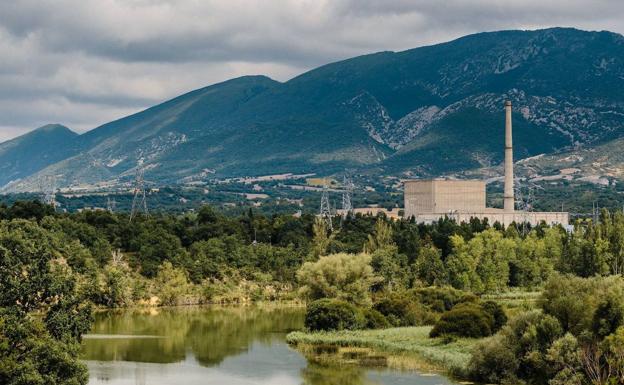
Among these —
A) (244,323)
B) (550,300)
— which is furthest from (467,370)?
(244,323)

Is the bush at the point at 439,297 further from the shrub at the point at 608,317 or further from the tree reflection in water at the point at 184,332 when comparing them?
the shrub at the point at 608,317

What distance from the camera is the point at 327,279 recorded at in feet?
231

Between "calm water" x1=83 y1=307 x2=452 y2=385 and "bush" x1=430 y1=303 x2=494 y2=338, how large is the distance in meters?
7.67

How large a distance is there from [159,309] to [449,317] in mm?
28632

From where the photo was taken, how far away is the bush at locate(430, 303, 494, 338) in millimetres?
53875

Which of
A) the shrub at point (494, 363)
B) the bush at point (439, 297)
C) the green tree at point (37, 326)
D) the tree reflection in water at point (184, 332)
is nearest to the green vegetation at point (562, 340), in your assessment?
the shrub at point (494, 363)

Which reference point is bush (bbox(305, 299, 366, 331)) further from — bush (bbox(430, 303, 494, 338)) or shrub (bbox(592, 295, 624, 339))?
shrub (bbox(592, 295, 624, 339))

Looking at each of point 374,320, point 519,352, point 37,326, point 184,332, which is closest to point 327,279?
point 374,320

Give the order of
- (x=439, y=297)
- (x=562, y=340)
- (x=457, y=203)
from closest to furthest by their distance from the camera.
Result: (x=562, y=340), (x=439, y=297), (x=457, y=203)

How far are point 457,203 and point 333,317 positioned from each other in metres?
97.6

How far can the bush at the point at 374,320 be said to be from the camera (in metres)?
60.7

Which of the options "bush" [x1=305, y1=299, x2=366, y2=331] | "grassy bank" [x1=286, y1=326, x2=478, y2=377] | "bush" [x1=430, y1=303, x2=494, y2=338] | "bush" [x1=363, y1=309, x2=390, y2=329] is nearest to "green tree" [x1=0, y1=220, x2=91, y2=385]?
"grassy bank" [x1=286, y1=326, x2=478, y2=377]

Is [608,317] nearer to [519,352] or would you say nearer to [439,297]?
[519,352]

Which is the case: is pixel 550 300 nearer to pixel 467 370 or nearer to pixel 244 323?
pixel 467 370
